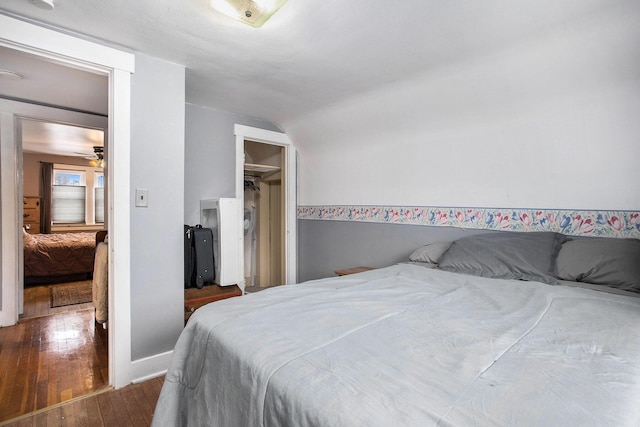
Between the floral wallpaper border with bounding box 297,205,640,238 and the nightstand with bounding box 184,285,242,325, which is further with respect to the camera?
the nightstand with bounding box 184,285,242,325

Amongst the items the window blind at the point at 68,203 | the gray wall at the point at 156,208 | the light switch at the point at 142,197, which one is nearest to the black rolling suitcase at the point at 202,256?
the gray wall at the point at 156,208

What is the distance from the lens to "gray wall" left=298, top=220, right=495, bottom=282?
2996 millimetres

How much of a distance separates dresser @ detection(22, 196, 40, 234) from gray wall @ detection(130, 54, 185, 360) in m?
6.71

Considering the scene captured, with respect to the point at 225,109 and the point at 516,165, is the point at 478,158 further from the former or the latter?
the point at 225,109

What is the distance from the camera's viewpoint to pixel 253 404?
37.5 inches

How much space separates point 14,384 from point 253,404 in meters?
2.35

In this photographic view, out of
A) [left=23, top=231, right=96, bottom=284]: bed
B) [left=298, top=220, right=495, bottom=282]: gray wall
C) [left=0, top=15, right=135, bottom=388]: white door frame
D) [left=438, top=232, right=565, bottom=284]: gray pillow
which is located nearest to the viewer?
[left=438, top=232, right=565, bottom=284]: gray pillow

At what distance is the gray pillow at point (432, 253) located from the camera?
2.55m

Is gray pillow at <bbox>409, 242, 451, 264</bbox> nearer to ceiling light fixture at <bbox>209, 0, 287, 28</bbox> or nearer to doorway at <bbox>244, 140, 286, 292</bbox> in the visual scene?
ceiling light fixture at <bbox>209, 0, 287, 28</bbox>

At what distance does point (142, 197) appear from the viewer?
2.25 meters

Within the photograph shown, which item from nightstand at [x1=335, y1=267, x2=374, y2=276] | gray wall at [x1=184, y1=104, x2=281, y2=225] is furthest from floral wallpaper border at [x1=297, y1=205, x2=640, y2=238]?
gray wall at [x1=184, y1=104, x2=281, y2=225]

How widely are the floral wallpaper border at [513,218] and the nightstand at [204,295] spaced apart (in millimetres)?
1592

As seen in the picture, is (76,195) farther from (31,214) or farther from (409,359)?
(409,359)

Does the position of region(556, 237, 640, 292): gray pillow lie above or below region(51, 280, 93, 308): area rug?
above
